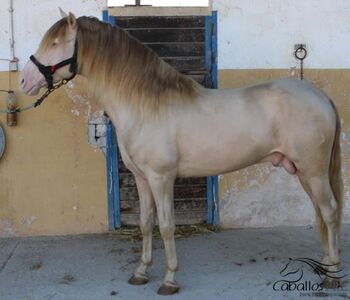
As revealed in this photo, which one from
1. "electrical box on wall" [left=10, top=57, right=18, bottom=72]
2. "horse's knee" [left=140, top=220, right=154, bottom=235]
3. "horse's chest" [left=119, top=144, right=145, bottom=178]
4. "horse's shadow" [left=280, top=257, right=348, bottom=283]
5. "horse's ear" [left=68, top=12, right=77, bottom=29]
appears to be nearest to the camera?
"horse's ear" [left=68, top=12, right=77, bottom=29]

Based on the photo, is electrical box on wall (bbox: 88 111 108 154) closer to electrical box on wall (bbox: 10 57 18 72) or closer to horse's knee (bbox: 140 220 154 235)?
electrical box on wall (bbox: 10 57 18 72)

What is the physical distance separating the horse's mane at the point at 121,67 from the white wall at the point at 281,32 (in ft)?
5.12

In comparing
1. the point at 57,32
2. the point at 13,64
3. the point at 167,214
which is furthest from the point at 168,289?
the point at 13,64

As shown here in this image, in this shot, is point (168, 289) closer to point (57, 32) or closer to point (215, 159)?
point (215, 159)

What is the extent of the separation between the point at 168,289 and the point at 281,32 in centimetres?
274

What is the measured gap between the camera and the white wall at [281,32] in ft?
15.6

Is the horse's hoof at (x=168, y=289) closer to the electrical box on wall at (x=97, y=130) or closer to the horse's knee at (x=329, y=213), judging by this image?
the horse's knee at (x=329, y=213)

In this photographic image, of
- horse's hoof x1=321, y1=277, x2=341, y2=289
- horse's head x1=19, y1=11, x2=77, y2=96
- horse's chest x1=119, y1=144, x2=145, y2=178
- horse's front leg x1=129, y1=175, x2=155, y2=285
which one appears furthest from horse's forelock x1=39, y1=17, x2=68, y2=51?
horse's hoof x1=321, y1=277, x2=341, y2=289

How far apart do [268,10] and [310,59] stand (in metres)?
0.62

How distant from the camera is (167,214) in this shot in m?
3.35

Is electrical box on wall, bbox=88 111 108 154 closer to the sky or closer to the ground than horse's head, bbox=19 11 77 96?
closer to the ground

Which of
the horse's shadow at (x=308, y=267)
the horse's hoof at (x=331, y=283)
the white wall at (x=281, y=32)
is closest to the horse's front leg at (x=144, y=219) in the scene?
the horse's shadow at (x=308, y=267)

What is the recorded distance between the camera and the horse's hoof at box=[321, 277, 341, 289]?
3430 millimetres

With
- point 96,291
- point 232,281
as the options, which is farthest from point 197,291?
point 96,291
